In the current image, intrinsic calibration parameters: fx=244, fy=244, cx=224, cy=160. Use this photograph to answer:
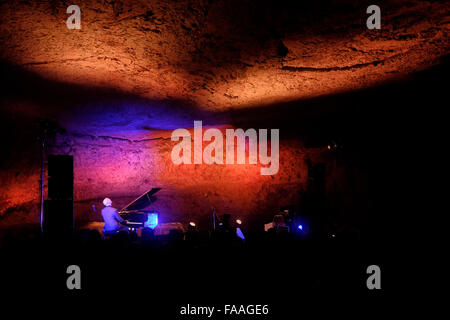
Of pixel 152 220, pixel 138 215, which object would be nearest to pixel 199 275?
pixel 152 220

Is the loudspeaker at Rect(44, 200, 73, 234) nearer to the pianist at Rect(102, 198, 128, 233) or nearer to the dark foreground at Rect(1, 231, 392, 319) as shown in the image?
the pianist at Rect(102, 198, 128, 233)

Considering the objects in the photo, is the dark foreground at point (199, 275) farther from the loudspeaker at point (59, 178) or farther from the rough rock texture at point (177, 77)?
the rough rock texture at point (177, 77)

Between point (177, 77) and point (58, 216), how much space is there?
11.8 feet

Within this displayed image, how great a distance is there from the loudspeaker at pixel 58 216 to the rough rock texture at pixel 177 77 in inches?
88.5

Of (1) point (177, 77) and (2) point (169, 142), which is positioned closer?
(1) point (177, 77)

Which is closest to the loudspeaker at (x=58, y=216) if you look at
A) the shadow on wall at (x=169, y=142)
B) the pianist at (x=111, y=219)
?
the pianist at (x=111, y=219)

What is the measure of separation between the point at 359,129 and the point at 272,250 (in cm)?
540

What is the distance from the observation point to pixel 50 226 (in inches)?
189

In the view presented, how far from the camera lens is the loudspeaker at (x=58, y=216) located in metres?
4.80

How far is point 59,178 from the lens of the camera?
4902mm

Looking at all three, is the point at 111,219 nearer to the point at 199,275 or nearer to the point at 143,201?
the point at 143,201

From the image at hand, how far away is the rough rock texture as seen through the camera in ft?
9.00
